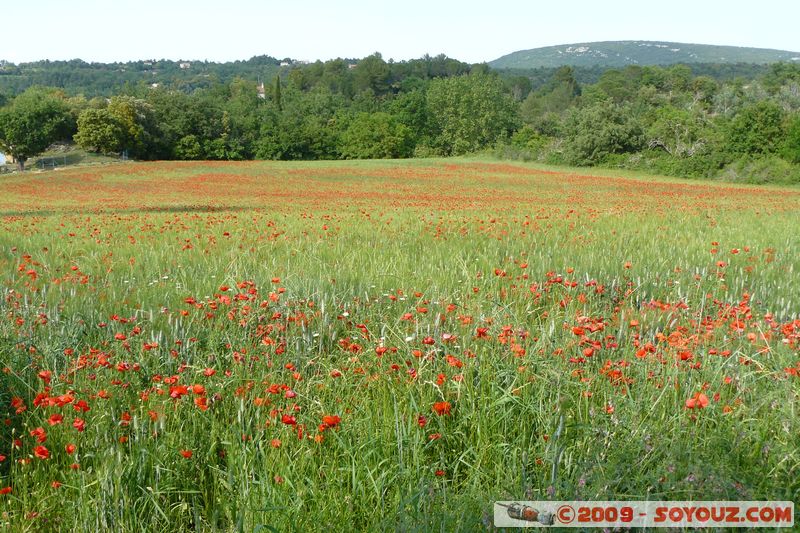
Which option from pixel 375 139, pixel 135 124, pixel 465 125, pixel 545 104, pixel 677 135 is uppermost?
pixel 545 104

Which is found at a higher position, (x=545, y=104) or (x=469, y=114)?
(x=545, y=104)

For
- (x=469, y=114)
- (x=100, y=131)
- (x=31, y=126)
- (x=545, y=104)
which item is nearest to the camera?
(x=100, y=131)

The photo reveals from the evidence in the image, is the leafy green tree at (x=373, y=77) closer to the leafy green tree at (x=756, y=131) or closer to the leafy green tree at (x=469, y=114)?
the leafy green tree at (x=469, y=114)

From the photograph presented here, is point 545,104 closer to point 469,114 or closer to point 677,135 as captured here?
point 469,114

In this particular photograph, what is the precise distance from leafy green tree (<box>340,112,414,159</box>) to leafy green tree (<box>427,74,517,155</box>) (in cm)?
603

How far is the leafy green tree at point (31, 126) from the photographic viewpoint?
65562 mm

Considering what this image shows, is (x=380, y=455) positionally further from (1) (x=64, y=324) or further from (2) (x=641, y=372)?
(1) (x=64, y=324)

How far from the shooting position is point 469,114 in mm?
90562

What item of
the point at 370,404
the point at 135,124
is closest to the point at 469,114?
the point at 135,124

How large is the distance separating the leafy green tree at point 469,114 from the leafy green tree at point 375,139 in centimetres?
603

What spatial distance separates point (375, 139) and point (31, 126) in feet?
120

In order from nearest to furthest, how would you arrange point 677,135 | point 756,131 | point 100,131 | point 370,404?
1. point 370,404
2. point 756,131
3. point 677,135
4. point 100,131

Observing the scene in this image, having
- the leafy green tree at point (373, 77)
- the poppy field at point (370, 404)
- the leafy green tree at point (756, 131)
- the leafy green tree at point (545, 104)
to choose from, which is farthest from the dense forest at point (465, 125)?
the poppy field at point (370, 404)

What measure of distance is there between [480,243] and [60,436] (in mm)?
7658
